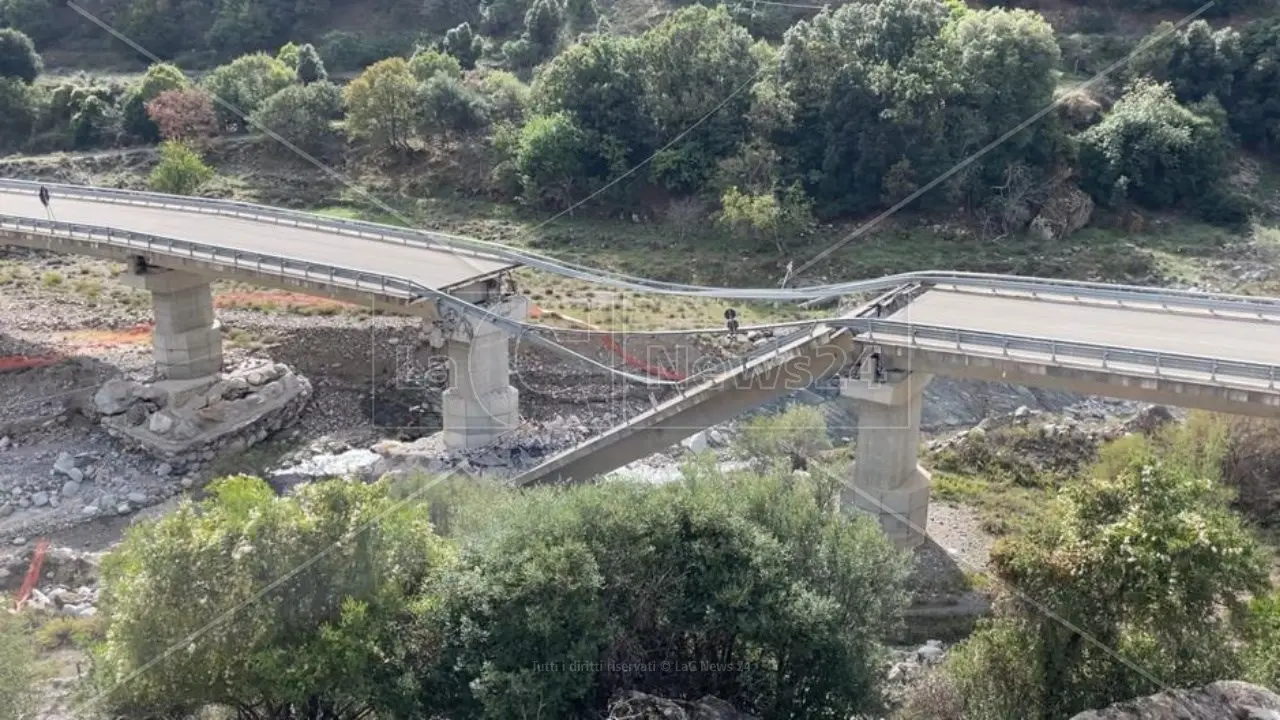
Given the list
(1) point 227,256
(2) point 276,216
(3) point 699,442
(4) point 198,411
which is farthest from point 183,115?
(3) point 699,442

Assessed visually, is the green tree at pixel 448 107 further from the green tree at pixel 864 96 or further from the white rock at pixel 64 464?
the white rock at pixel 64 464

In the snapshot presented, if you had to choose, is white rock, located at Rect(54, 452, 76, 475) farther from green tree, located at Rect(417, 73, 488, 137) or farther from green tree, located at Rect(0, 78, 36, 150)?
green tree, located at Rect(0, 78, 36, 150)

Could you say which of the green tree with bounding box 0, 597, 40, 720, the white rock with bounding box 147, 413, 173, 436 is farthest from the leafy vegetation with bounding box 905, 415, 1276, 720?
the white rock with bounding box 147, 413, 173, 436

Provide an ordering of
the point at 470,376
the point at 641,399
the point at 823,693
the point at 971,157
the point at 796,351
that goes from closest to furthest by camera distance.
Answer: the point at 823,693, the point at 796,351, the point at 470,376, the point at 641,399, the point at 971,157

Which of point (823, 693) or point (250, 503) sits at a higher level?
point (250, 503)

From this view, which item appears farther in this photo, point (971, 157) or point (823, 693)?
point (971, 157)

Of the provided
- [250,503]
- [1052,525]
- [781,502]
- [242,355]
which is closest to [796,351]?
[781,502]

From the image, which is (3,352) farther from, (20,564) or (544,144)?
(544,144)
